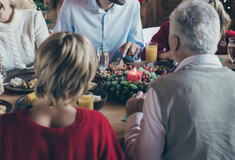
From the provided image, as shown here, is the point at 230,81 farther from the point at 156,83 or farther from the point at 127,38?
the point at 127,38

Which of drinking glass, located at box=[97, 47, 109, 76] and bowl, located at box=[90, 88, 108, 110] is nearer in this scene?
bowl, located at box=[90, 88, 108, 110]

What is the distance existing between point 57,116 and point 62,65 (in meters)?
0.18

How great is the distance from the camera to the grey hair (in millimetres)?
1079

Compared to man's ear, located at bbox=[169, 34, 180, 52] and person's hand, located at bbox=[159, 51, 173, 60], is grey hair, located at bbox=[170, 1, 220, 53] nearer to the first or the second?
man's ear, located at bbox=[169, 34, 180, 52]

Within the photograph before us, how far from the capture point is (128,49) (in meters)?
2.21

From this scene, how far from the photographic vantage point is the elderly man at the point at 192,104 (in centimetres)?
102

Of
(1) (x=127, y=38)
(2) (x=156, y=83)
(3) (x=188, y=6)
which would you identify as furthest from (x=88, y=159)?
(1) (x=127, y=38)

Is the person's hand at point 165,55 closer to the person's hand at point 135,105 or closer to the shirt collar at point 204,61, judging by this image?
the person's hand at point 135,105

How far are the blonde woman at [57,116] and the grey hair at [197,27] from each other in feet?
1.42

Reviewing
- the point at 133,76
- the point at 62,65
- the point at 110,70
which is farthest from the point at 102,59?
the point at 62,65

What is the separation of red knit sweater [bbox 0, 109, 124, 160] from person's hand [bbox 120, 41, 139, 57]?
1.29 meters

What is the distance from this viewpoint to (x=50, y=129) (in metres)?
0.86

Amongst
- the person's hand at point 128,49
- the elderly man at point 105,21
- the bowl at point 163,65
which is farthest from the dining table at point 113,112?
the elderly man at point 105,21

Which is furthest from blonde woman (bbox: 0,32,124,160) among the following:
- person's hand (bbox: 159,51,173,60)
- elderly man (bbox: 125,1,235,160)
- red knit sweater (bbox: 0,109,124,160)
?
person's hand (bbox: 159,51,173,60)
